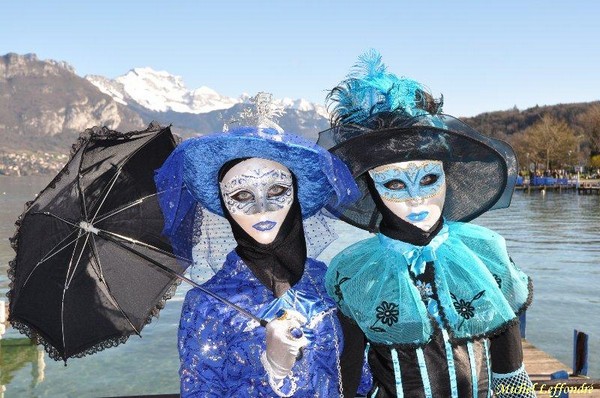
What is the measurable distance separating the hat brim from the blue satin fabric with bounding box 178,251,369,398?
1.34ft

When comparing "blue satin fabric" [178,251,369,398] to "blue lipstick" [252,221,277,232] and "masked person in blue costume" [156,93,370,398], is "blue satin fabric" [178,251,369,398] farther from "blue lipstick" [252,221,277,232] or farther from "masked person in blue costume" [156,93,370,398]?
"blue lipstick" [252,221,277,232]

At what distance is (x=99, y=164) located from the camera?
3.15m

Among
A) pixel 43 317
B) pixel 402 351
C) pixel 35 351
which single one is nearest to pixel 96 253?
pixel 43 317

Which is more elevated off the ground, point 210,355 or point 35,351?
point 210,355

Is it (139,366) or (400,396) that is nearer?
(400,396)

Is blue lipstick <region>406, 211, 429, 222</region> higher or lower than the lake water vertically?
higher

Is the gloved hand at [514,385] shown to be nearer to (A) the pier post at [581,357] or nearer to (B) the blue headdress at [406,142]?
(B) the blue headdress at [406,142]

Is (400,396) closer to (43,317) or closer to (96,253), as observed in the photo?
(96,253)

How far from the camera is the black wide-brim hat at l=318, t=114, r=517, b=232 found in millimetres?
2398

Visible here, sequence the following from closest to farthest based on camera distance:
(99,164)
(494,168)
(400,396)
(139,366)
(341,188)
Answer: (400,396), (341,188), (494,168), (99,164), (139,366)

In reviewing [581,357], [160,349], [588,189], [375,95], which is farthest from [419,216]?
[588,189]

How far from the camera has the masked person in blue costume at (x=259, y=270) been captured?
2338 millimetres

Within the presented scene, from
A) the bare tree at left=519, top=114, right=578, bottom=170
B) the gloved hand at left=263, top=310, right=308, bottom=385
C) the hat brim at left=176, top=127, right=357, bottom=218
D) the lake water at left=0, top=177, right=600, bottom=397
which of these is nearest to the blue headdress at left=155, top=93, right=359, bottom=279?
the hat brim at left=176, top=127, right=357, bottom=218

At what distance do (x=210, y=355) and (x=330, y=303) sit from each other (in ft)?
1.76
